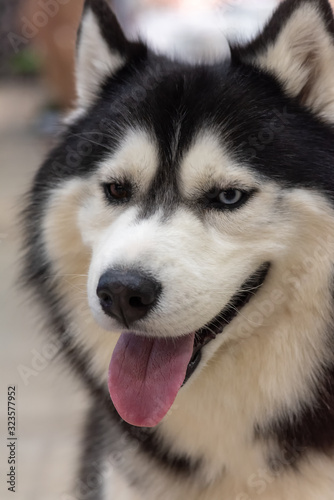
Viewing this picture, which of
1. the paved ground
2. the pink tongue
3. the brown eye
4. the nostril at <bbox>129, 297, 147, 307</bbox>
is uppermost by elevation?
the brown eye

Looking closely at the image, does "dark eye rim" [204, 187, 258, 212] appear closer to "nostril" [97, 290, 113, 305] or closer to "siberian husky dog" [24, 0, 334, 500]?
"siberian husky dog" [24, 0, 334, 500]

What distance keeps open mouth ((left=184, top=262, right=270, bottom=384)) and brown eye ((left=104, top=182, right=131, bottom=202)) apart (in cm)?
39

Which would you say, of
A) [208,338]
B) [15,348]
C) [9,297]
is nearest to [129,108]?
[208,338]

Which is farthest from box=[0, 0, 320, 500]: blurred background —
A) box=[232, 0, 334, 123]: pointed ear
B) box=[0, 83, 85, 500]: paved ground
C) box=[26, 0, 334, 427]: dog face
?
box=[26, 0, 334, 427]: dog face

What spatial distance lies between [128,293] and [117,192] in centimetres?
37

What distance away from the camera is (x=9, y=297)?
12.8ft

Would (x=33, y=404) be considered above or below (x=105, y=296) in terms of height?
below

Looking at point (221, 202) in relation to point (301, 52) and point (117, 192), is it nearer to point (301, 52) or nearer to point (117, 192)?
point (117, 192)

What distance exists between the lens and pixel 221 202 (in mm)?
1468

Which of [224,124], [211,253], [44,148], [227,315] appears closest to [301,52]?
[224,124]

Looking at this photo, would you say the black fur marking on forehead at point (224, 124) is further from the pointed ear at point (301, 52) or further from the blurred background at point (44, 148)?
the blurred background at point (44, 148)

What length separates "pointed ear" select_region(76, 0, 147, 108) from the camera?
1.69 m

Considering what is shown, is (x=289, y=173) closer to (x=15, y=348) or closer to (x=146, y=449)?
(x=146, y=449)

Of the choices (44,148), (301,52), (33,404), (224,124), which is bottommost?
(33,404)
